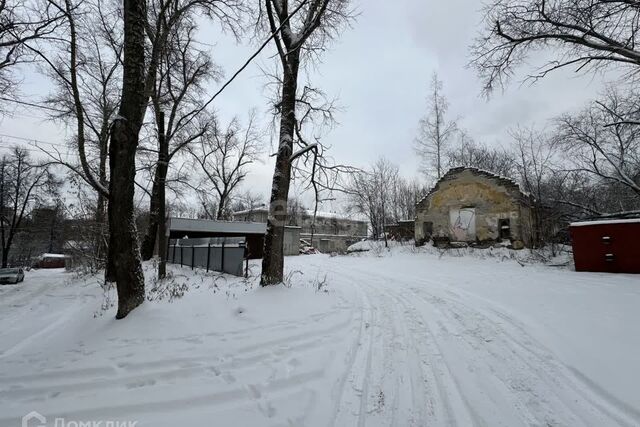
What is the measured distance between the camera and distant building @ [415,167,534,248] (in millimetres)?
15594

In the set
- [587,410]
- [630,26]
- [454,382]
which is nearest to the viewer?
[587,410]

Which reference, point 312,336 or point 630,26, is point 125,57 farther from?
point 630,26

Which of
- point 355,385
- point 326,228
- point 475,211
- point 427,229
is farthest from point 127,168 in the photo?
point 326,228

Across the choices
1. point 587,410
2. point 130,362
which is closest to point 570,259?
point 587,410

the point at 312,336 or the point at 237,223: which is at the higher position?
the point at 237,223

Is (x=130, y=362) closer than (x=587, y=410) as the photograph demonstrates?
No

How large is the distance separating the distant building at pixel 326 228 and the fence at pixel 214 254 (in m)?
35.8

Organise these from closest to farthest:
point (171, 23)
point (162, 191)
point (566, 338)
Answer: point (566, 338) < point (171, 23) < point (162, 191)

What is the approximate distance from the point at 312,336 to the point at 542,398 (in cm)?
287

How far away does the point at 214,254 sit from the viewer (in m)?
12.5

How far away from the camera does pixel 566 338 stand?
14.1 ft

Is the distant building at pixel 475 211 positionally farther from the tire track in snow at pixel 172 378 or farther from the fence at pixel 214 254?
the tire track in snow at pixel 172 378

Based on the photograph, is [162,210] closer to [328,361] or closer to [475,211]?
[328,361]

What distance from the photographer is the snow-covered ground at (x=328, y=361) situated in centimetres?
268
